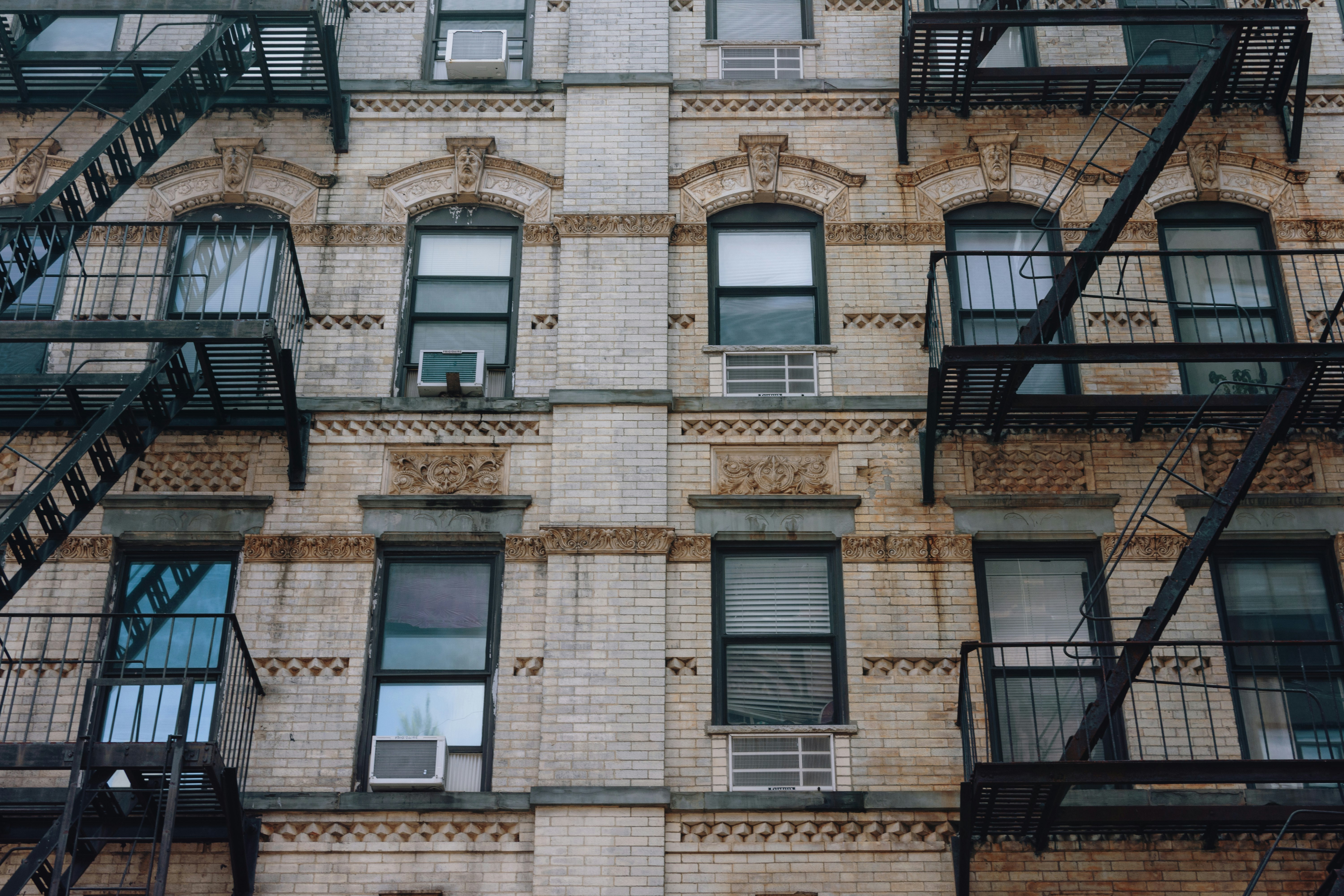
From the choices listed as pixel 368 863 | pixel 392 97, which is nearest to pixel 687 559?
pixel 368 863

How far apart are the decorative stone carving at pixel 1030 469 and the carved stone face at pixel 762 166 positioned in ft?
10.7

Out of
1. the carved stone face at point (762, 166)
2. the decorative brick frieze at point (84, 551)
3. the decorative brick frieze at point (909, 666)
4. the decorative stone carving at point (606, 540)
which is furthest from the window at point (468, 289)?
the decorative brick frieze at point (909, 666)

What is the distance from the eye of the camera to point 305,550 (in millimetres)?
12281

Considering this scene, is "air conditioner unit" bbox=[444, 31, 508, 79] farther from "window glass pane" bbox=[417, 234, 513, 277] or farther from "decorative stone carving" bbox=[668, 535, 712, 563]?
"decorative stone carving" bbox=[668, 535, 712, 563]

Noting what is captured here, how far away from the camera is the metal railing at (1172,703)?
11500 mm

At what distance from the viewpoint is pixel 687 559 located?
40.2ft

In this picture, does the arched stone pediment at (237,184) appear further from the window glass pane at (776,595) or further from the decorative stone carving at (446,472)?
the window glass pane at (776,595)

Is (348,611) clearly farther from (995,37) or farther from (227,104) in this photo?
(995,37)

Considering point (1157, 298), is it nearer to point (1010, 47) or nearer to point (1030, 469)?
point (1030, 469)

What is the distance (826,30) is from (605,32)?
2.20 m

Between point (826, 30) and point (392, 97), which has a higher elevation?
point (826, 30)

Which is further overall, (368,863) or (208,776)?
(368,863)

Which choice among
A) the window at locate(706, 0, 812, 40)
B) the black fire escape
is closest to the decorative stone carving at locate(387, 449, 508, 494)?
the black fire escape

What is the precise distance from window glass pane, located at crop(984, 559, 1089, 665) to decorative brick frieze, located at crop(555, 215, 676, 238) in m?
4.15
